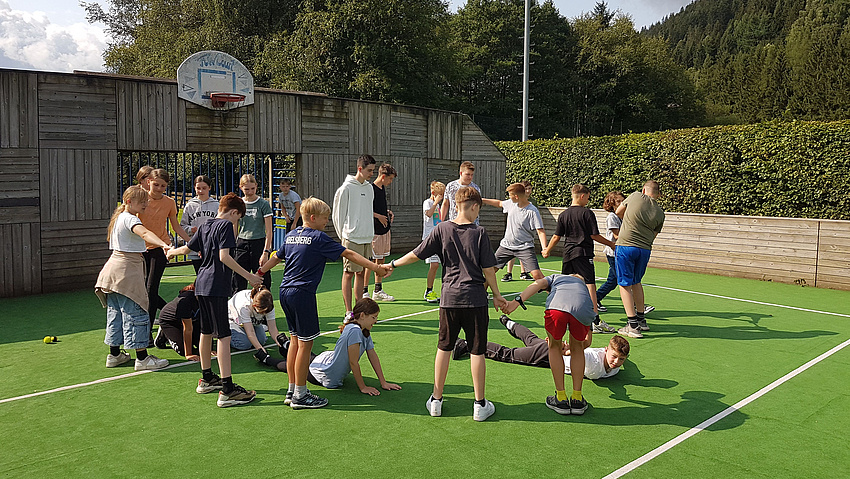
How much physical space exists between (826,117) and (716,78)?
19407 millimetres

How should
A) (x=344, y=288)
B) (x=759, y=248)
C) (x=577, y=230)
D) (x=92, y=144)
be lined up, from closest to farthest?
1. (x=577, y=230)
2. (x=344, y=288)
3. (x=92, y=144)
4. (x=759, y=248)

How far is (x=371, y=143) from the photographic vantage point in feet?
50.5

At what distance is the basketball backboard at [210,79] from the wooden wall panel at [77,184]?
1.96 metres

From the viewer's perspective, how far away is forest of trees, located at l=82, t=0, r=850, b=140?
31031 millimetres

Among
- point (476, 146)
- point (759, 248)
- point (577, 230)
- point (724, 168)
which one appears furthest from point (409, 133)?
point (577, 230)

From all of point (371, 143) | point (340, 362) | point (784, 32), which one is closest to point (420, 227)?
point (371, 143)

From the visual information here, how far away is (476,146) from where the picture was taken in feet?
58.3

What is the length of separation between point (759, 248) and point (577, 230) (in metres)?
6.91

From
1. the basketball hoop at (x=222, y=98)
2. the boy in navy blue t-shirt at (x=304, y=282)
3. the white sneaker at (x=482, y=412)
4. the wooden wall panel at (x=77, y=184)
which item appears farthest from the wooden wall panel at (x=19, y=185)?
the white sneaker at (x=482, y=412)

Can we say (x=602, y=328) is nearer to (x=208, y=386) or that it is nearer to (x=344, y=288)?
(x=344, y=288)

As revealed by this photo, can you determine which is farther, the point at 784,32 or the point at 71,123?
the point at 784,32

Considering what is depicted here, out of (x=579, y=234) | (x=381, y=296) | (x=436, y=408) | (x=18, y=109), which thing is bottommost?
(x=436, y=408)

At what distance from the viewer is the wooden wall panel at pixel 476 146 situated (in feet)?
57.6

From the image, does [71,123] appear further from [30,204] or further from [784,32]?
[784,32]
